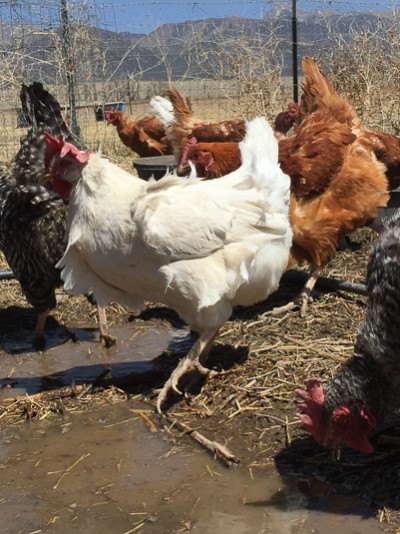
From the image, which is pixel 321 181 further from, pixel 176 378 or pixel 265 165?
pixel 176 378

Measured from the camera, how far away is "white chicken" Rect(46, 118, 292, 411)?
389cm

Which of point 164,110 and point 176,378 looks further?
point 164,110

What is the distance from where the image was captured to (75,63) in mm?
11906

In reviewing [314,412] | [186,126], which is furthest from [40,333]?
[186,126]

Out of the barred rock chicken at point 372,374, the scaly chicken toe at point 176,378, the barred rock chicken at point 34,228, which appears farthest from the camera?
the barred rock chicken at point 34,228

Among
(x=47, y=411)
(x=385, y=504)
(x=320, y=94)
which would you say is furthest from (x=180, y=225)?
(x=320, y=94)

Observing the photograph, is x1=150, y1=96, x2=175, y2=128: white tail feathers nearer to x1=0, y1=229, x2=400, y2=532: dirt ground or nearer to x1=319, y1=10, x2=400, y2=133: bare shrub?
x1=0, y1=229, x2=400, y2=532: dirt ground

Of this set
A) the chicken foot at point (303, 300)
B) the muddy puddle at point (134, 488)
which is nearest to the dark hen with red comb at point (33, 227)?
the muddy puddle at point (134, 488)

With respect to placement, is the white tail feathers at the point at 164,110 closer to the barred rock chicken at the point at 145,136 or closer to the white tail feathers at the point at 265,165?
the barred rock chicken at the point at 145,136

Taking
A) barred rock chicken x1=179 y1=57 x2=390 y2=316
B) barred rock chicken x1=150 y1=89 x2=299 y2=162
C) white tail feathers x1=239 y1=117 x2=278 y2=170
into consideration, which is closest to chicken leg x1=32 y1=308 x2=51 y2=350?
barred rock chicken x1=179 y1=57 x2=390 y2=316

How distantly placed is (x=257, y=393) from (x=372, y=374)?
4.34 ft

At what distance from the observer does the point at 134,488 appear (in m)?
3.27

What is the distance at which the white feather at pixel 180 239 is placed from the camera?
→ 12.7 feet

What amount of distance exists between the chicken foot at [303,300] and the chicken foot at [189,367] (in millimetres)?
1251
